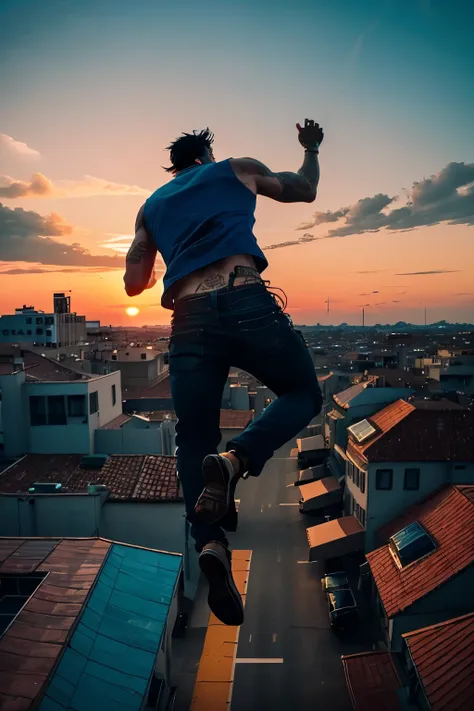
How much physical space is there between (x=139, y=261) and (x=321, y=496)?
2760cm

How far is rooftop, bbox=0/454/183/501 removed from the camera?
20703 millimetres

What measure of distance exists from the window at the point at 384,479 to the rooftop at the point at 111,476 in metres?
9.14

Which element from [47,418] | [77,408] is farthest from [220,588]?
[47,418]

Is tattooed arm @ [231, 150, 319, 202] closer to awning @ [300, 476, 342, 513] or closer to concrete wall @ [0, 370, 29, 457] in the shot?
concrete wall @ [0, 370, 29, 457]

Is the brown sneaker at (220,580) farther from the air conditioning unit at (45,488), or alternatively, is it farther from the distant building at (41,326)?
the distant building at (41,326)

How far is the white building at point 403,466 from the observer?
22.5 m

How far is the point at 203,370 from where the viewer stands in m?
3.53

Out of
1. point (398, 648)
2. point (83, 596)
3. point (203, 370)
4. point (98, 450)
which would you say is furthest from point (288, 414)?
point (98, 450)

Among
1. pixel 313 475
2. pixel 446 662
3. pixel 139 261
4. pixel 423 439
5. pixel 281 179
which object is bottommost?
pixel 313 475

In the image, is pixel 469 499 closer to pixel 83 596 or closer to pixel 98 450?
pixel 83 596

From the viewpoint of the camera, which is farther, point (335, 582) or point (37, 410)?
point (37, 410)

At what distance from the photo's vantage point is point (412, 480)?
2262cm

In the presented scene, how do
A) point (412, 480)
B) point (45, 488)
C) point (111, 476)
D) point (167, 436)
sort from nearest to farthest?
point (45, 488), point (111, 476), point (412, 480), point (167, 436)

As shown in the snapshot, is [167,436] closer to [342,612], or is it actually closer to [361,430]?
[361,430]
